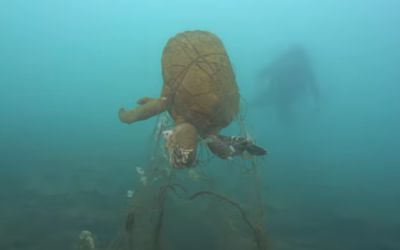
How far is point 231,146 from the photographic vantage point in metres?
6.44

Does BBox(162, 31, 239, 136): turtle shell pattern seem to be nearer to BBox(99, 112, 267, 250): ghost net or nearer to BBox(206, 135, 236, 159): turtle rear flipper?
BBox(206, 135, 236, 159): turtle rear flipper

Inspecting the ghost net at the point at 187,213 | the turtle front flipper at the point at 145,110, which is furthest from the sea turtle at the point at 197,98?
the ghost net at the point at 187,213

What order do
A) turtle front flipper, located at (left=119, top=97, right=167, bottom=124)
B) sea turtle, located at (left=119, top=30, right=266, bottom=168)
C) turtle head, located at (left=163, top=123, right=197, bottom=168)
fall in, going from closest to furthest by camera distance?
turtle head, located at (left=163, top=123, right=197, bottom=168), sea turtle, located at (left=119, top=30, right=266, bottom=168), turtle front flipper, located at (left=119, top=97, right=167, bottom=124)

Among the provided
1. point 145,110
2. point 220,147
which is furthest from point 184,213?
point 220,147

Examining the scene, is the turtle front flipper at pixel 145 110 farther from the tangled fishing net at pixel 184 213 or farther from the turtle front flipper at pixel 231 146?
the turtle front flipper at pixel 231 146

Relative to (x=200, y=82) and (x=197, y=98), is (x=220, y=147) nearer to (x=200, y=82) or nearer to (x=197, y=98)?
(x=197, y=98)

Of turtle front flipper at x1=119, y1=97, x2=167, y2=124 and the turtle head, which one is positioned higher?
turtle front flipper at x1=119, y1=97, x2=167, y2=124

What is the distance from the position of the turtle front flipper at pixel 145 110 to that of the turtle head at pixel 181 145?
1.92 ft

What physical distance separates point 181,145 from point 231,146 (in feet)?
2.29

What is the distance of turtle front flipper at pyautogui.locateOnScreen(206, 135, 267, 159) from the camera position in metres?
6.29

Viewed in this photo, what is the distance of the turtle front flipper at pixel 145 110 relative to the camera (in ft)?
22.8

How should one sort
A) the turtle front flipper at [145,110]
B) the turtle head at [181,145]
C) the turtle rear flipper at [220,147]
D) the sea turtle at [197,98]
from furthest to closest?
1. the turtle front flipper at [145,110]
2. the turtle rear flipper at [220,147]
3. the sea turtle at [197,98]
4. the turtle head at [181,145]

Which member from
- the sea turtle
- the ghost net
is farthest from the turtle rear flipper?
the ghost net

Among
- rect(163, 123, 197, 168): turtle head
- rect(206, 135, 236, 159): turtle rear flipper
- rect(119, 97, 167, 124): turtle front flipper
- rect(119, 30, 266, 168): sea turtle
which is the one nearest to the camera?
rect(163, 123, 197, 168): turtle head
